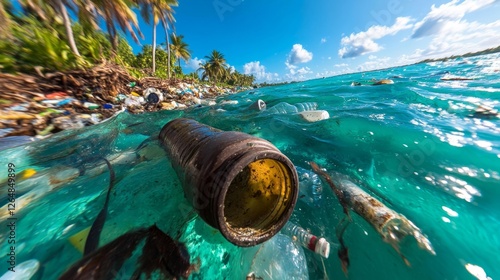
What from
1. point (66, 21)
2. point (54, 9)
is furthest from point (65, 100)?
point (54, 9)

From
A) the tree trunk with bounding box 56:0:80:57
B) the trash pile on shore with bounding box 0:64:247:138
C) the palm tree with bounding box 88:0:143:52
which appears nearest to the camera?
the trash pile on shore with bounding box 0:64:247:138

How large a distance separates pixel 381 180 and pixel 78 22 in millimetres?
12886

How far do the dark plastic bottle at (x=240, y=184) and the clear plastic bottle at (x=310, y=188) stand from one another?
0.80 metres

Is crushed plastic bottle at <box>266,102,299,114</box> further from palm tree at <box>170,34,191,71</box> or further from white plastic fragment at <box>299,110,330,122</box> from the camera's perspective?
palm tree at <box>170,34,191,71</box>

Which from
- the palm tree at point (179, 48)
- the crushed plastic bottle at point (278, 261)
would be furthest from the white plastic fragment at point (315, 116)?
the palm tree at point (179, 48)

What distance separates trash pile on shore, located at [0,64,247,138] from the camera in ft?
13.4

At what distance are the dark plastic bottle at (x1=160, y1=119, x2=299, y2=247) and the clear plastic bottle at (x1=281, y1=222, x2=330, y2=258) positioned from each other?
381mm

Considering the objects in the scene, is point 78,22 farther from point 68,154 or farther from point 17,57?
point 68,154

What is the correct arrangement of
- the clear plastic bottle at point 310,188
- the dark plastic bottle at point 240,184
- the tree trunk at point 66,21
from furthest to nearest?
1. the tree trunk at point 66,21
2. the clear plastic bottle at point 310,188
3. the dark plastic bottle at point 240,184

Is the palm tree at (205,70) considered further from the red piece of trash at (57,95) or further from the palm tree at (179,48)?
the red piece of trash at (57,95)

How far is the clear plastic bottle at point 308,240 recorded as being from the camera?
53.6 inches

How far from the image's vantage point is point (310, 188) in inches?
83.4

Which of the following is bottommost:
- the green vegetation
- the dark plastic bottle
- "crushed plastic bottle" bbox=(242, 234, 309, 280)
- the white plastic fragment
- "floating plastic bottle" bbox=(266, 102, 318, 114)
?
"floating plastic bottle" bbox=(266, 102, 318, 114)

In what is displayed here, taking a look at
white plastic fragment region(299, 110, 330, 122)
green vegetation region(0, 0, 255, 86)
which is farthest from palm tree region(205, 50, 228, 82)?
white plastic fragment region(299, 110, 330, 122)
